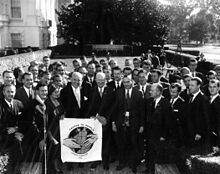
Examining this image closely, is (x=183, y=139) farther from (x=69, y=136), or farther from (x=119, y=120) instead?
(x=69, y=136)

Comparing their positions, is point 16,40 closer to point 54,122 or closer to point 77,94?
point 77,94

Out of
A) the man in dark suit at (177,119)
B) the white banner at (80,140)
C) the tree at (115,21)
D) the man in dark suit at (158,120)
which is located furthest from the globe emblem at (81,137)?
the tree at (115,21)

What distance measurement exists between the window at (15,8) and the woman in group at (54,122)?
4002 centimetres

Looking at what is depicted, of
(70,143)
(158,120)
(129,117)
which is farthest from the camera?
(129,117)

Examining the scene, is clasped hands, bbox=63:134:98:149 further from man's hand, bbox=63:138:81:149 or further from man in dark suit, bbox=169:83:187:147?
man in dark suit, bbox=169:83:187:147

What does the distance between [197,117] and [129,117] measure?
1.45 metres

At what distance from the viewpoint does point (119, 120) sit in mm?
6402

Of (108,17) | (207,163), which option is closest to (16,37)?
(108,17)

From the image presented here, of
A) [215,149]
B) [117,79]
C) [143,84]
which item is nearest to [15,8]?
[117,79]

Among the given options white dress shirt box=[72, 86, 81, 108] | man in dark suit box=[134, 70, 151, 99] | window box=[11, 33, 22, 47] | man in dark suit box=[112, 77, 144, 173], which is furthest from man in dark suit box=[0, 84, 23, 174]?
window box=[11, 33, 22, 47]

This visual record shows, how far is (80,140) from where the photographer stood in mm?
6133

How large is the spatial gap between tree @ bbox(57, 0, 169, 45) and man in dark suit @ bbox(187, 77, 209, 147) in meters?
34.4

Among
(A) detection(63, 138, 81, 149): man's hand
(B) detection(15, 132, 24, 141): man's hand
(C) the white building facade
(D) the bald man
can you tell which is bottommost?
(A) detection(63, 138, 81, 149): man's hand

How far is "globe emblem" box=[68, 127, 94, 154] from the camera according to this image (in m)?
6.04
